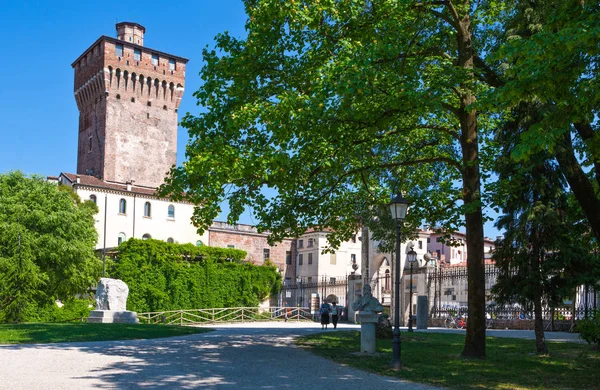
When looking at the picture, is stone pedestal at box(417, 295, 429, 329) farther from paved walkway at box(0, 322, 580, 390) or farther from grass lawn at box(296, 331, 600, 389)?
paved walkway at box(0, 322, 580, 390)

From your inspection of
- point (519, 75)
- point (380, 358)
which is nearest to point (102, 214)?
point (380, 358)

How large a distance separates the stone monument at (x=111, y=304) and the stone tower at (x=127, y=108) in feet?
141

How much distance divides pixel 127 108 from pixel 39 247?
37.2m

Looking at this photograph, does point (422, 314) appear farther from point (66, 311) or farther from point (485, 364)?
point (66, 311)

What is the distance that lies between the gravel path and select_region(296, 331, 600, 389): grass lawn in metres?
0.81

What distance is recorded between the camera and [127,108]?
72.0 metres

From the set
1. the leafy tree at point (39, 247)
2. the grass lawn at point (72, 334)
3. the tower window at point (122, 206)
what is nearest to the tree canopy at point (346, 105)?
the grass lawn at point (72, 334)

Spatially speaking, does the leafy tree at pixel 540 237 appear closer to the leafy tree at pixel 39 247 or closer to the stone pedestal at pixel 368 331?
the stone pedestal at pixel 368 331

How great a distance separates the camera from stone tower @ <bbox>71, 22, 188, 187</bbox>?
70312 millimetres

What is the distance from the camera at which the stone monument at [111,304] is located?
27.0 metres

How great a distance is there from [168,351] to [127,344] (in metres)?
1.85

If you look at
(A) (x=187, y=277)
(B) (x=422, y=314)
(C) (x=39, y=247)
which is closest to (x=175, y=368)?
(B) (x=422, y=314)

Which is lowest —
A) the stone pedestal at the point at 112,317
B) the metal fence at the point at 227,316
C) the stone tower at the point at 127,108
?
the metal fence at the point at 227,316

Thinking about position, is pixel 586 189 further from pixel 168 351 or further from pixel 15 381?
pixel 15 381
